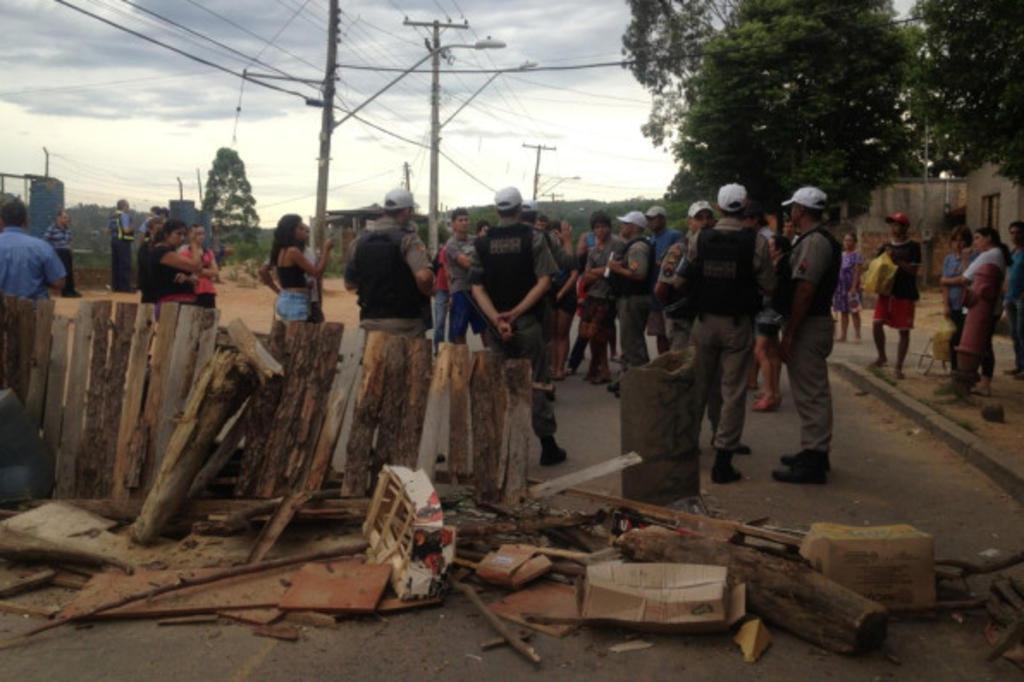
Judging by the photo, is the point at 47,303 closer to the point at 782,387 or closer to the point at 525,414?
the point at 525,414

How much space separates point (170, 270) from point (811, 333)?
19.0ft

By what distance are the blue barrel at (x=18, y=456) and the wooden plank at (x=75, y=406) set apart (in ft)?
0.38

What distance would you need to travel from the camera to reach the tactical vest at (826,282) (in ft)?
25.2

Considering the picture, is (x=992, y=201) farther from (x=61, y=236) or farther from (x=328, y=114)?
(x=61, y=236)

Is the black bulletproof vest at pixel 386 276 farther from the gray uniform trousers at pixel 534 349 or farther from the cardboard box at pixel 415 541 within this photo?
the cardboard box at pixel 415 541

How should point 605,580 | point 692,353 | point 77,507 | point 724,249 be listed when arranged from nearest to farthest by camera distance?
point 605,580
point 77,507
point 692,353
point 724,249

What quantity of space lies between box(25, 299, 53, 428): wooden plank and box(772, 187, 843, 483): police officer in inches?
197

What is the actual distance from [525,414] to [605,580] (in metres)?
1.81

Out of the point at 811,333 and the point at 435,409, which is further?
the point at 811,333

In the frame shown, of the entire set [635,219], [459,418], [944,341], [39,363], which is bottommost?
[459,418]

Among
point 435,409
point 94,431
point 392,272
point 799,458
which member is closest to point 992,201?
point 799,458

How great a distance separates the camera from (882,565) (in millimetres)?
5047

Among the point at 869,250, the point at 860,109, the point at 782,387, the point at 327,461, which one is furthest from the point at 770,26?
the point at 327,461

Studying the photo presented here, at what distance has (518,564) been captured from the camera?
5395mm
